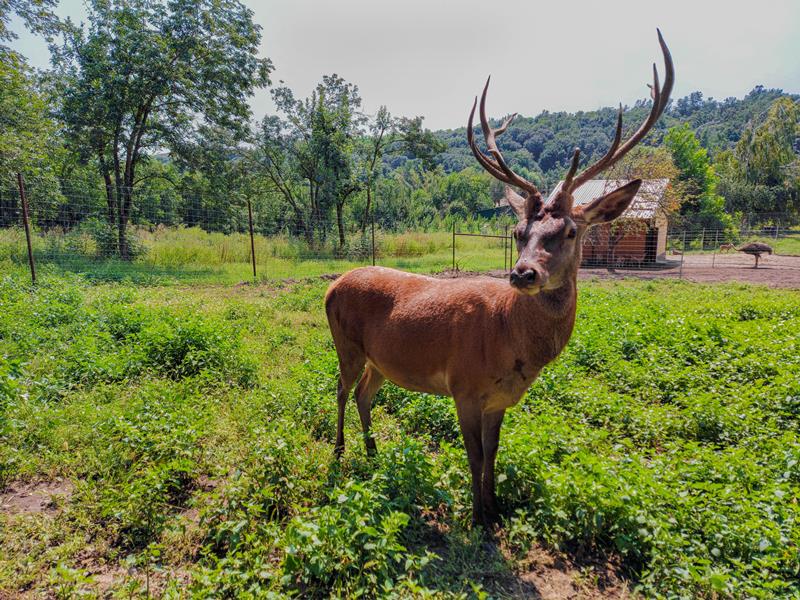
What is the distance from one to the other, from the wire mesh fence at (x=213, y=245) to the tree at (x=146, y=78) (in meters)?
0.96

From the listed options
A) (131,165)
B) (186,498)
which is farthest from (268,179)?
(186,498)

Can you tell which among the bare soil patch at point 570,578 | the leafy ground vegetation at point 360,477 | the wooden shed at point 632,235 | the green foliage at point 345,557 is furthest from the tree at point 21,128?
the wooden shed at point 632,235

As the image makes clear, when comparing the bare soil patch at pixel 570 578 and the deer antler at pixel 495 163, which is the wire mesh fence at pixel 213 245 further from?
the bare soil patch at pixel 570 578

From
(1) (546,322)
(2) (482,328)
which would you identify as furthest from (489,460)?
(1) (546,322)

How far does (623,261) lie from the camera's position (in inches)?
1075

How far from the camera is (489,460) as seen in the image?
3.84 m

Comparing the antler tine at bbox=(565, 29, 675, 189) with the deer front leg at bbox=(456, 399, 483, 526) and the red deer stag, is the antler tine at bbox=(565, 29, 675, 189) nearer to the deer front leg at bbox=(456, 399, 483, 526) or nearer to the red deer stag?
the red deer stag

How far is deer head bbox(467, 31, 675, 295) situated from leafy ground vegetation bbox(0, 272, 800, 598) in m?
1.76

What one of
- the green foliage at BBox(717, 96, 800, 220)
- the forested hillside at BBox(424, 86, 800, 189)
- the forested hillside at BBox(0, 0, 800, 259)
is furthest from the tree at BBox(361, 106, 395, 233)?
the forested hillside at BBox(424, 86, 800, 189)

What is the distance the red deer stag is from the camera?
11.2 ft

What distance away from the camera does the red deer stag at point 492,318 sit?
3409 millimetres

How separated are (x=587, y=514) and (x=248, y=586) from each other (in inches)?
98.9

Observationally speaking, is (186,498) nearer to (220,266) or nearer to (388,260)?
(220,266)

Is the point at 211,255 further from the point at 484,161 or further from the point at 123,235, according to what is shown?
the point at 484,161
